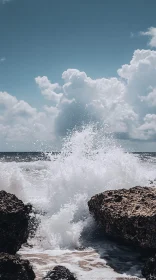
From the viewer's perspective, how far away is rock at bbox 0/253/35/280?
585cm

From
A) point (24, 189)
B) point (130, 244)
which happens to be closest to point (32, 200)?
point (24, 189)

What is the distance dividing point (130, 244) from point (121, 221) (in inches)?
30.3

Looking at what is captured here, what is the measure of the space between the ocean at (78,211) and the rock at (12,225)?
479 millimetres

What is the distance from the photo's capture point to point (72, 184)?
14336mm

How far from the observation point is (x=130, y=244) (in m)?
8.62

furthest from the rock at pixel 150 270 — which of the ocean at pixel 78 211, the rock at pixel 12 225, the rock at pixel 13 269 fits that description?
the rock at pixel 12 225

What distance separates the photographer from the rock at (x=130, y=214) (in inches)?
311

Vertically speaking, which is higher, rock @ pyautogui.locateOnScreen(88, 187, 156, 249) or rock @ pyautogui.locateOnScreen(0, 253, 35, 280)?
rock @ pyautogui.locateOnScreen(88, 187, 156, 249)

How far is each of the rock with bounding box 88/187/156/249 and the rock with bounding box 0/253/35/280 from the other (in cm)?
300

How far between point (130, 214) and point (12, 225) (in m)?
2.89

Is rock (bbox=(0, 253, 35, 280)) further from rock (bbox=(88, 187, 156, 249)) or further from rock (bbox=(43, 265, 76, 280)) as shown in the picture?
rock (bbox=(88, 187, 156, 249))

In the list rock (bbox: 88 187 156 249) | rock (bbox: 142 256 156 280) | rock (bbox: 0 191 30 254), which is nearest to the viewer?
rock (bbox: 142 256 156 280)

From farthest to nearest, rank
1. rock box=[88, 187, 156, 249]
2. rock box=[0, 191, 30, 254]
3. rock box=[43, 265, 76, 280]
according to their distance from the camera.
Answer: rock box=[88, 187, 156, 249]
rock box=[0, 191, 30, 254]
rock box=[43, 265, 76, 280]

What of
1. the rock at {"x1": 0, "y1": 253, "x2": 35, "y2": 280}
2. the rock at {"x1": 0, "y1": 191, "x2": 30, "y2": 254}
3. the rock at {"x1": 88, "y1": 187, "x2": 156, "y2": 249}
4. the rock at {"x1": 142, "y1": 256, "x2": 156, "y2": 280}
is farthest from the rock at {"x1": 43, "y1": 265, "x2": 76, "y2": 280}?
the rock at {"x1": 88, "y1": 187, "x2": 156, "y2": 249}
